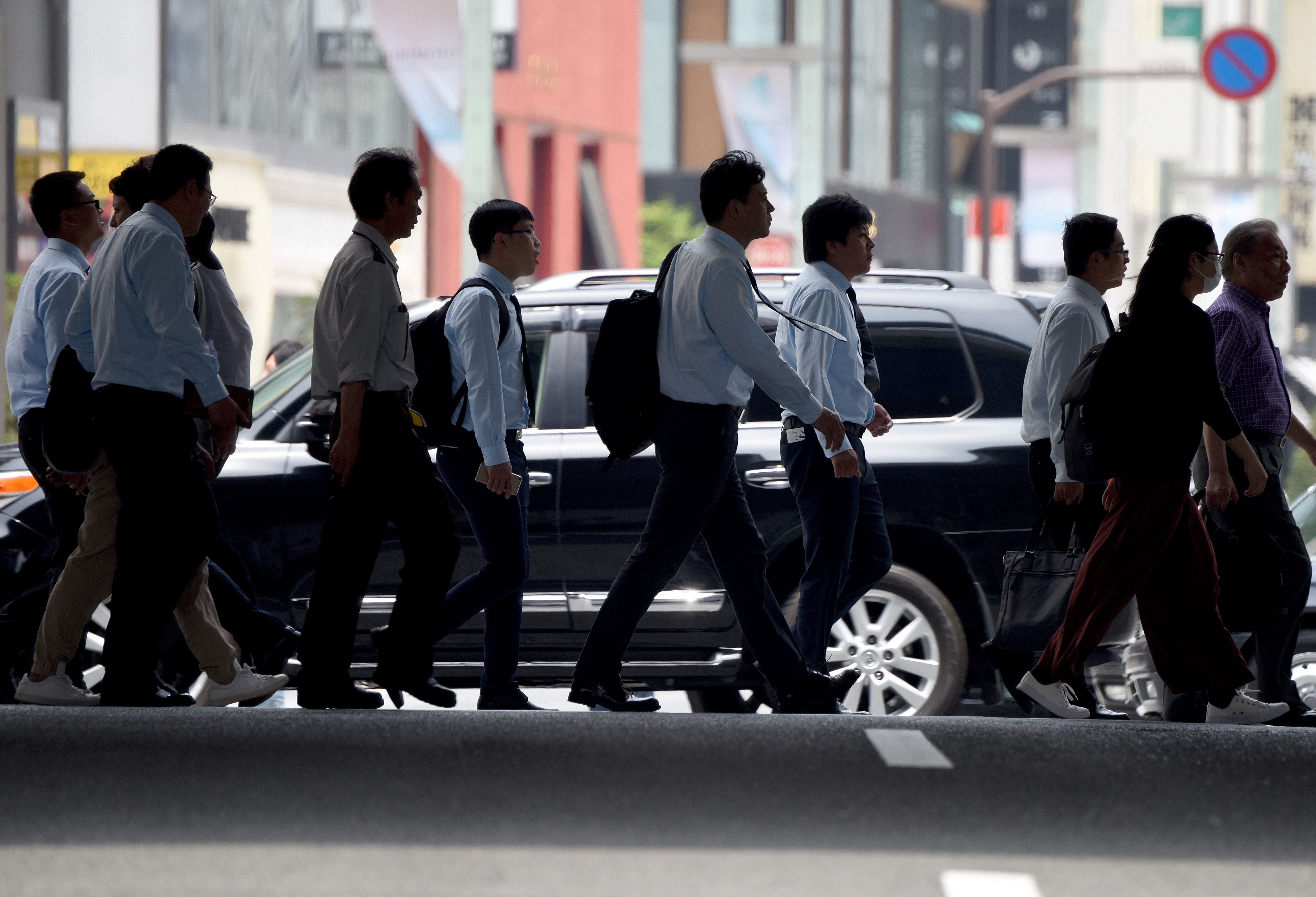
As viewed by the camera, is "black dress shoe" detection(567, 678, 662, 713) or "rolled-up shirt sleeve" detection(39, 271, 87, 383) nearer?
"black dress shoe" detection(567, 678, 662, 713)

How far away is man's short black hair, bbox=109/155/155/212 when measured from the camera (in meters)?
7.37

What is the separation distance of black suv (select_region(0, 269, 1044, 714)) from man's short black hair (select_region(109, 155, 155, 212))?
1040 millimetres

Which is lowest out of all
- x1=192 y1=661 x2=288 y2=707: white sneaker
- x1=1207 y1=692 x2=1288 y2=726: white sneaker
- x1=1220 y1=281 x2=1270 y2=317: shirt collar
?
x1=1207 y1=692 x2=1288 y2=726: white sneaker

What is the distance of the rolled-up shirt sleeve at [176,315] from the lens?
6812 millimetres

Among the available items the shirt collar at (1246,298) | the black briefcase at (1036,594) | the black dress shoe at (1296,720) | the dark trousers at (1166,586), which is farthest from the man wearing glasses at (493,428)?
the black dress shoe at (1296,720)

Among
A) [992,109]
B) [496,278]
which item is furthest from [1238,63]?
[496,278]

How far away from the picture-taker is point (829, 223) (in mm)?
7824

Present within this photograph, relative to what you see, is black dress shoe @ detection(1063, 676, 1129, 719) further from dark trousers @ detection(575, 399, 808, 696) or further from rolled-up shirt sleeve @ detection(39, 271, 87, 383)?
rolled-up shirt sleeve @ detection(39, 271, 87, 383)

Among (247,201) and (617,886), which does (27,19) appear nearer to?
(247,201)

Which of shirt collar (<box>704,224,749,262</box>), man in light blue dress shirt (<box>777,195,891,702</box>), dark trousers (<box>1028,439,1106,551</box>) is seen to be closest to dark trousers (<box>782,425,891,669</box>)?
man in light blue dress shirt (<box>777,195,891,702</box>)

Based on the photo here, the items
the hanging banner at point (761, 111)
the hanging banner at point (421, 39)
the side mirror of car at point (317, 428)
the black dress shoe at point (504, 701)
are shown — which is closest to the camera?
the black dress shoe at point (504, 701)

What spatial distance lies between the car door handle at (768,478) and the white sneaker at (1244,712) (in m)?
1.80

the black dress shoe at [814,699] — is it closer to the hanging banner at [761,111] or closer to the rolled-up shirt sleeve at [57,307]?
the rolled-up shirt sleeve at [57,307]

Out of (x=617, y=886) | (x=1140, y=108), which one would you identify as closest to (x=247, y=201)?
(x=617, y=886)
